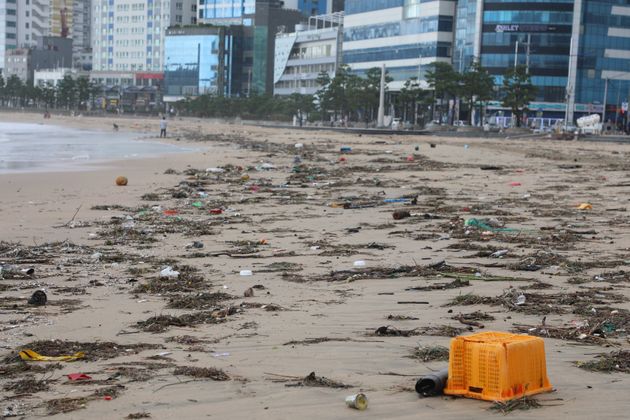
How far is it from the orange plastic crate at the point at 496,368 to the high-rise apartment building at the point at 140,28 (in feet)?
598

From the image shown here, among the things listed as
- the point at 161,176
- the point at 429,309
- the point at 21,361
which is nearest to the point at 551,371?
the point at 429,309

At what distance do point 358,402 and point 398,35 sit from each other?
11869 cm

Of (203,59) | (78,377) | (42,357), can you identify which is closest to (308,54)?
(203,59)

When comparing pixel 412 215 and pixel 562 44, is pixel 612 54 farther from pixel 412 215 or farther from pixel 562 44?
pixel 412 215

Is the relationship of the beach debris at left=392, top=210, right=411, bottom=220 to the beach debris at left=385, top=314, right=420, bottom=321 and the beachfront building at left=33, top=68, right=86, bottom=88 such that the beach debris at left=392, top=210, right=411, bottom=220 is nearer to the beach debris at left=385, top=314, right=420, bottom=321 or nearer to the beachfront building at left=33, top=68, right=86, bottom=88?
the beach debris at left=385, top=314, right=420, bottom=321

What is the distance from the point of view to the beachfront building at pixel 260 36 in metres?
158

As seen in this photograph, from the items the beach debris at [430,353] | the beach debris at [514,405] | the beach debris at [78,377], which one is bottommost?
the beach debris at [78,377]

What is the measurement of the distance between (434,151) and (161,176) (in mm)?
18225

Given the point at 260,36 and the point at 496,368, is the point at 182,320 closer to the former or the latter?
the point at 496,368

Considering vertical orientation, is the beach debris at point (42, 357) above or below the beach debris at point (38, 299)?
above

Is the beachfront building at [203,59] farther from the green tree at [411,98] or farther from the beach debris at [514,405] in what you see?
the beach debris at [514,405]

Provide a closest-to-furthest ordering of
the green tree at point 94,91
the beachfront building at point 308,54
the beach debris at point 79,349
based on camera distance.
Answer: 1. the beach debris at point 79,349
2. the beachfront building at point 308,54
3. the green tree at point 94,91

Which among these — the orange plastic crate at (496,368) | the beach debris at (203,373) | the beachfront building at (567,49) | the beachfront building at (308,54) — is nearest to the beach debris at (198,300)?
the beach debris at (203,373)

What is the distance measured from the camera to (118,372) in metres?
5.91
